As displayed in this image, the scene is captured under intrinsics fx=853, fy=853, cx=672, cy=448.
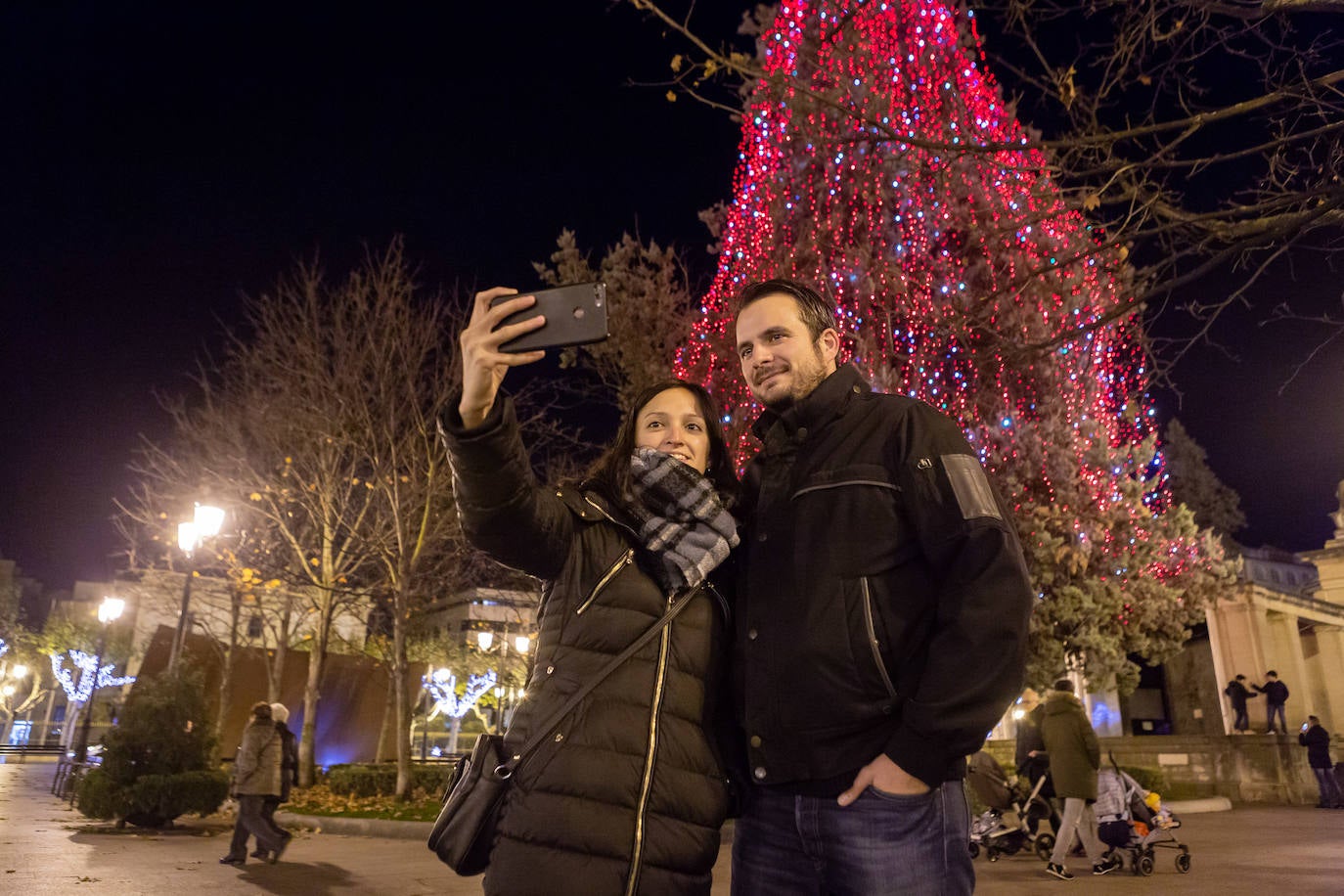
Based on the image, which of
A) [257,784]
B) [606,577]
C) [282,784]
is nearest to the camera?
[606,577]

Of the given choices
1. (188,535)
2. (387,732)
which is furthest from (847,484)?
(387,732)

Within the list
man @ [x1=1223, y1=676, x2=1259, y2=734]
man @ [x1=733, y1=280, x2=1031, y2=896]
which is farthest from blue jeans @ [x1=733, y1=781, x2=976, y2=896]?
man @ [x1=1223, y1=676, x2=1259, y2=734]

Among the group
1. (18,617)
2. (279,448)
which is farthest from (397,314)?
(18,617)

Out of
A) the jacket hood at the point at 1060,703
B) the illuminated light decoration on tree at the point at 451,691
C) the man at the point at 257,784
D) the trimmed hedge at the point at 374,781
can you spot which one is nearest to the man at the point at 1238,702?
the jacket hood at the point at 1060,703

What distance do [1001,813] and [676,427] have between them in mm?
9602

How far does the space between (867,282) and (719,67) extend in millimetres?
11220

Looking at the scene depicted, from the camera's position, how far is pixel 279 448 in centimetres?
1917

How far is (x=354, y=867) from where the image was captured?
9.32 m

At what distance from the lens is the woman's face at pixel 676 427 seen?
276 cm

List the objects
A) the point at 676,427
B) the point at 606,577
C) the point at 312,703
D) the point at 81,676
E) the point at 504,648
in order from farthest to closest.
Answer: the point at 81,676 < the point at 504,648 < the point at 312,703 < the point at 676,427 < the point at 606,577

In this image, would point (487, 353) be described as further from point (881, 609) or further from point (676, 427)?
point (881, 609)

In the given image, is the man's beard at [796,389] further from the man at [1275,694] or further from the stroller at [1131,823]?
the man at [1275,694]

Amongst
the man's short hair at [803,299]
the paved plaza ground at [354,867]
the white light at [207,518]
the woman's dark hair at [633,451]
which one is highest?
the white light at [207,518]

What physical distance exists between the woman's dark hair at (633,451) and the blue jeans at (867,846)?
36.7 inches
